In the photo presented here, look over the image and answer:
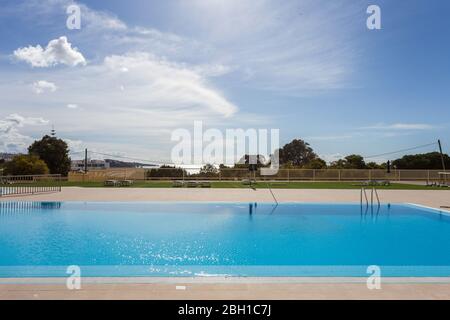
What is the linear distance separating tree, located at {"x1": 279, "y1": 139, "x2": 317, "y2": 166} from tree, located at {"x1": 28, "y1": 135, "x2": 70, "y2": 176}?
2664 cm

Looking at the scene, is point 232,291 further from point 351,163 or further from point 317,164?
point 351,163

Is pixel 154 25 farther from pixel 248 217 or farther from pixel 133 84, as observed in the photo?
pixel 248 217

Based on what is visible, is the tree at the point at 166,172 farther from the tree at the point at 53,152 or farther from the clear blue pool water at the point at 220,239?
the clear blue pool water at the point at 220,239

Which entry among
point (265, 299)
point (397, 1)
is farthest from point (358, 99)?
point (265, 299)

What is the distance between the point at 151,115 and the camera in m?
21.5

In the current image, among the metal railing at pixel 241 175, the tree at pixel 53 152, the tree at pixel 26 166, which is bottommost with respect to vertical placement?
the metal railing at pixel 241 175

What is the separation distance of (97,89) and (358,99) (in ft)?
45.9

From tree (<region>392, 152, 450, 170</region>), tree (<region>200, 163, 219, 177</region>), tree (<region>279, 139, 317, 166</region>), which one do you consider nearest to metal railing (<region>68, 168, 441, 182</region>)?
tree (<region>200, 163, 219, 177</region>)

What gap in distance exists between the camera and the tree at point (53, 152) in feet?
112

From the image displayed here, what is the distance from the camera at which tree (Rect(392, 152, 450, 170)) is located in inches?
1585

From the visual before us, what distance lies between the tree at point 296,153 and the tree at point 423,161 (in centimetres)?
1097

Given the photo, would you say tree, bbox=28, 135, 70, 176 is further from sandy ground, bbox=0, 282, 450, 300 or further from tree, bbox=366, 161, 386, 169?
sandy ground, bbox=0, 282, 450, 300

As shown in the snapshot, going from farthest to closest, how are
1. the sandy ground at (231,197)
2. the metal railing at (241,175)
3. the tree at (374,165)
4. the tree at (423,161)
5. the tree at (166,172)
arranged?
the tree at (423,161), the tree at (374,165), the tree at (166,172), the metal railing at (241,175), the sandy ground at (231,197)

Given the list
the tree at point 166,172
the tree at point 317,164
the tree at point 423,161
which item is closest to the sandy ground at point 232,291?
the tree at point 166,172
